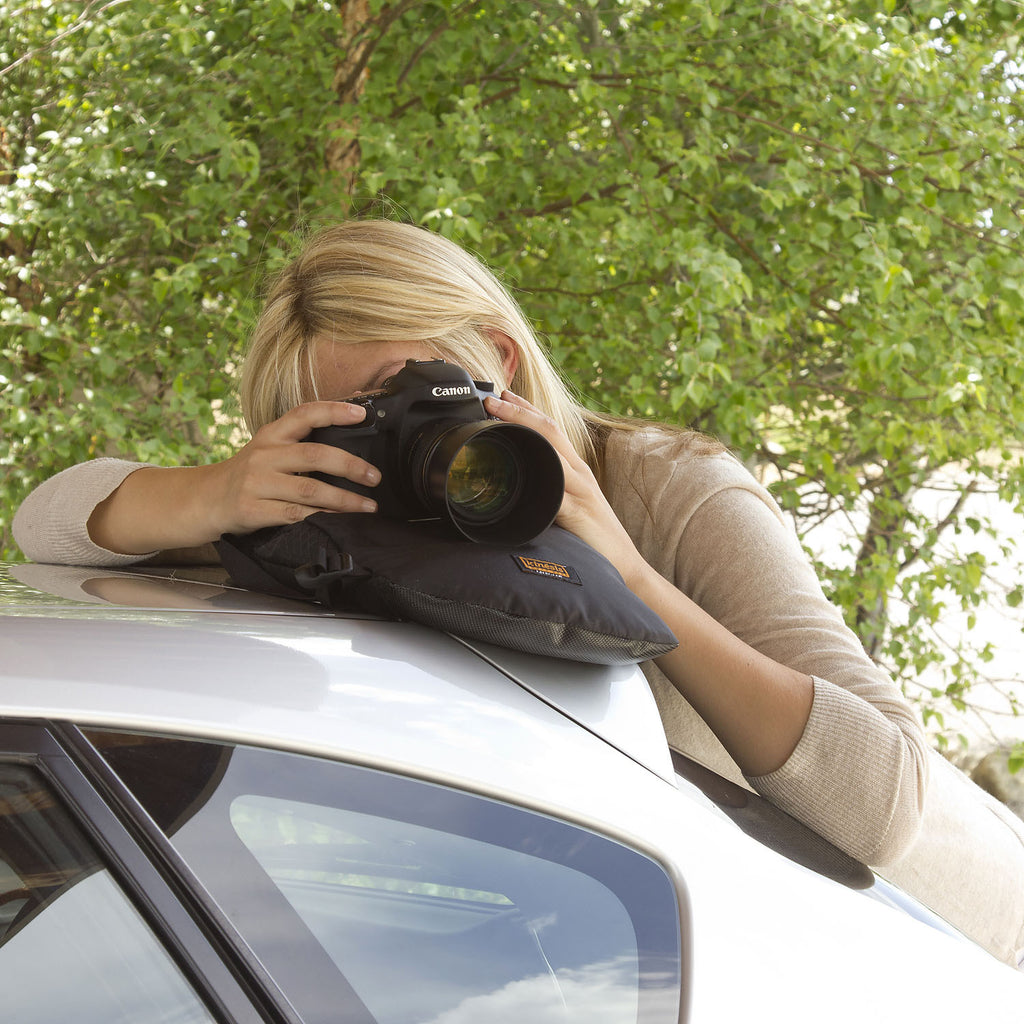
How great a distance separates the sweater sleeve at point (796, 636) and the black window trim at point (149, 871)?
70 centimetres

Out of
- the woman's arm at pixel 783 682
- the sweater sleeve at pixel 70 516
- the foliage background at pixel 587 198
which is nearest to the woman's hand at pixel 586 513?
the woman's arm at pixel 783 682

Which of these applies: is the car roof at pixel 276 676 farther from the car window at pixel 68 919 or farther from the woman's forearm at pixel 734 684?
the woman's forearm at pixel 734 684

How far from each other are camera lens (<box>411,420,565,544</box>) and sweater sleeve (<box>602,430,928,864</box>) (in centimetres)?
42

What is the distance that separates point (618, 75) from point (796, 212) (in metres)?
0.71

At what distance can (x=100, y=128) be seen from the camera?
3314mm

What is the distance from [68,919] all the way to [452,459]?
21.3 inches

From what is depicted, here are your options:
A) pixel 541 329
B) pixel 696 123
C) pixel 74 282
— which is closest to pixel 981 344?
pixel 696 123

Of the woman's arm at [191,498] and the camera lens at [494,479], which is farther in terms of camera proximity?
the woman's arm at [191,498]

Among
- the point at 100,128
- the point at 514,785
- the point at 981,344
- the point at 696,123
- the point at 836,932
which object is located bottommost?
the point at 836,932

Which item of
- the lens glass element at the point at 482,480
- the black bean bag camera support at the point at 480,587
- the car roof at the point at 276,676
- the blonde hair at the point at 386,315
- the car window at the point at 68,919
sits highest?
the blonde hair at the point at 386,315

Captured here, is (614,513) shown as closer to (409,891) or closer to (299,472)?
(299,472)

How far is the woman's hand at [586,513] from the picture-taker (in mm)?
1256

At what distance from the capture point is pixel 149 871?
0.73 m

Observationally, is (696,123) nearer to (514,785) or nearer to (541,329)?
(541,329)
